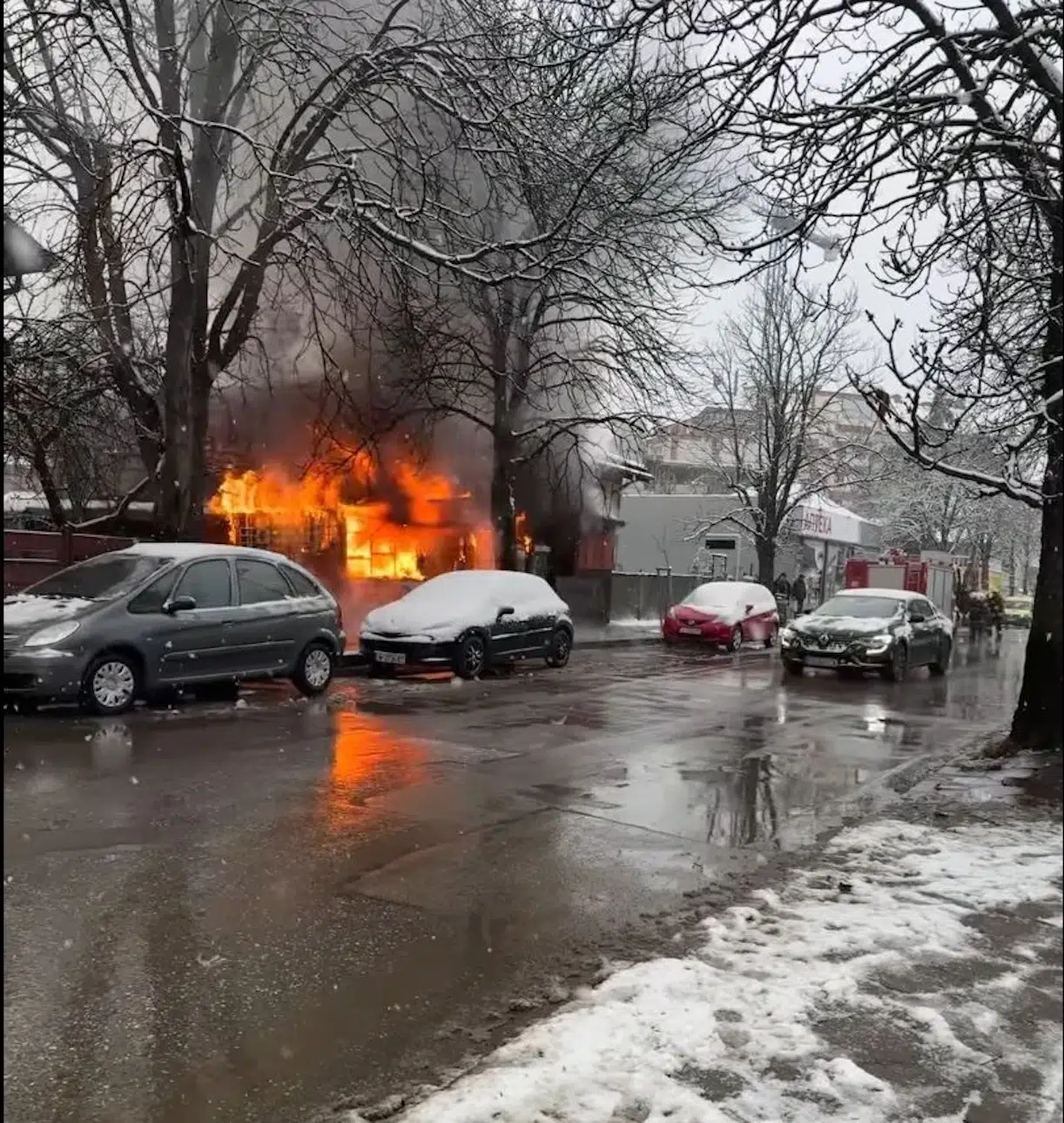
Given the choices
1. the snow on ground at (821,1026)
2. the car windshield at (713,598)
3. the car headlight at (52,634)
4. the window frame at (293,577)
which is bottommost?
the snow on ground at (821,1026)

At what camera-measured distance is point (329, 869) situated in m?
4.93

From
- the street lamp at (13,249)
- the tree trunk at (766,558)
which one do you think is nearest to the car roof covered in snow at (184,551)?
the street lamp at (13,249)

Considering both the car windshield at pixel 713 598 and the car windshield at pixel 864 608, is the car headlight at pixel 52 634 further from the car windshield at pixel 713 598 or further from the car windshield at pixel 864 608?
the car windshield at pixel 713 598

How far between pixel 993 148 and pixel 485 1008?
578 centimetres

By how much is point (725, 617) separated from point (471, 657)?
8.47m

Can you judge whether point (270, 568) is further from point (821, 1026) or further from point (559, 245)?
point (821, 1026)

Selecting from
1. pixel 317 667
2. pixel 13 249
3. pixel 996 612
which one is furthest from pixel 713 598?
pixel 13 249

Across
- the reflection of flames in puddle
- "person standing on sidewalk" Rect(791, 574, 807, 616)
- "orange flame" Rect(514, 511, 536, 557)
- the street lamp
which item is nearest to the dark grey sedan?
→ the reflection of flames in puddle

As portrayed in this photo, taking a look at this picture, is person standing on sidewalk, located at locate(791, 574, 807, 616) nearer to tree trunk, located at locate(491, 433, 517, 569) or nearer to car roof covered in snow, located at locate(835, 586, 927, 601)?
tree trunk, located at locate(491, 433, 517, 569)

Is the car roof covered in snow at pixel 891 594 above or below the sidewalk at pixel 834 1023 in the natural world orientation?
above

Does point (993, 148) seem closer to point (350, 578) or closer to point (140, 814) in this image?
point (140, 814)

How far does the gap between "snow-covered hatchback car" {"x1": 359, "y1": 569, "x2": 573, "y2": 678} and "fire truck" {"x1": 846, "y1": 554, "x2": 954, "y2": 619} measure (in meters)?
15.5

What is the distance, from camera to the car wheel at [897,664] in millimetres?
15172

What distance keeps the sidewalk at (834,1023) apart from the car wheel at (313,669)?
738 centimetres
